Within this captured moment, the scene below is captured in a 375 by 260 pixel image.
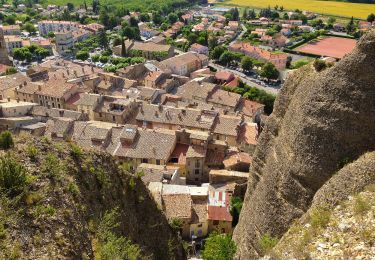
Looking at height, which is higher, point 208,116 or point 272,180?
point 272,180

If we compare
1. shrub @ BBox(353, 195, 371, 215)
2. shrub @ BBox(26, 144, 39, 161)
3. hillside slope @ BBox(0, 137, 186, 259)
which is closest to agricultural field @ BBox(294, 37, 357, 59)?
hillside slope @ BBox(0, 137, 186, 259)

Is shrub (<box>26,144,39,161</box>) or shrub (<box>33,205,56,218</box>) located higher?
shrub (<box>26,144,39,161</box>)

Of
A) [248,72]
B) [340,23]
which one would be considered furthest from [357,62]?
[340,23]

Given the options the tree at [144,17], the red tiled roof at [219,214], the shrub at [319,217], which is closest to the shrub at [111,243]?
the shrub at [319,217]

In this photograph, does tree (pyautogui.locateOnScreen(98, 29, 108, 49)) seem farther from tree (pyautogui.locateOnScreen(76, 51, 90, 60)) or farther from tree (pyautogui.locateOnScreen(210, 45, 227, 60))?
tree (pyautogui.locateOnScreen(210, 45, 227, 60))

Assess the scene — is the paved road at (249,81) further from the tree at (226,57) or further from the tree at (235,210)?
the tree at (235,210)

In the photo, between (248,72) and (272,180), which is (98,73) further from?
(272,180)
